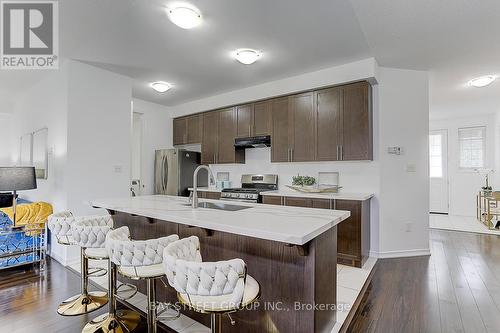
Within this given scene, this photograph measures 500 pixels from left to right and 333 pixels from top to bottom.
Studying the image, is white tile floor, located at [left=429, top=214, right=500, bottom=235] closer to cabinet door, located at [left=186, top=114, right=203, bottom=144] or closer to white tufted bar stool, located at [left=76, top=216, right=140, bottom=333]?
cabinet door, located at [left=186, top=114, right=203, bottom=144]

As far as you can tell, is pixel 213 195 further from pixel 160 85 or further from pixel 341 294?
pixel 341 294

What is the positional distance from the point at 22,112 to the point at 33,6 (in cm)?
371

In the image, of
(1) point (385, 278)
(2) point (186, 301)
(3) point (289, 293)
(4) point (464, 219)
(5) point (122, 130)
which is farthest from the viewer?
(4) point (464, 219)

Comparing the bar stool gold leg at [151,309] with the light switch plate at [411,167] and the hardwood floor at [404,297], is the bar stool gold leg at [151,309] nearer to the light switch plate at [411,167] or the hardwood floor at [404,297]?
the hardwood floor at [404,297]

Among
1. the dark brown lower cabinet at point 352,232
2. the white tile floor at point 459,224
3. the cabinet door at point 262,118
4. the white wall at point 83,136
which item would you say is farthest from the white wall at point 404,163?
the white wall at point 83,136

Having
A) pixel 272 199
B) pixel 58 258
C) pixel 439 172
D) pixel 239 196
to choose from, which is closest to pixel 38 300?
pixel 58 258

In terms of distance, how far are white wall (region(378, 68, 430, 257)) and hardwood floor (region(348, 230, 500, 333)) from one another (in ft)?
1.07

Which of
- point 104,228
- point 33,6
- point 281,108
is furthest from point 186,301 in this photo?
point 281,108

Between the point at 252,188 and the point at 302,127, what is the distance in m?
1.48

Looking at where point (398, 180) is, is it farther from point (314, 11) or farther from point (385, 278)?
point (314, 11)

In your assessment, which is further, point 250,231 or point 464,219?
point 464,219

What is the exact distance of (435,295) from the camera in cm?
249

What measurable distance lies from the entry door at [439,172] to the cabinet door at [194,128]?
21.0 ft

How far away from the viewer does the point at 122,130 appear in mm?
3979
